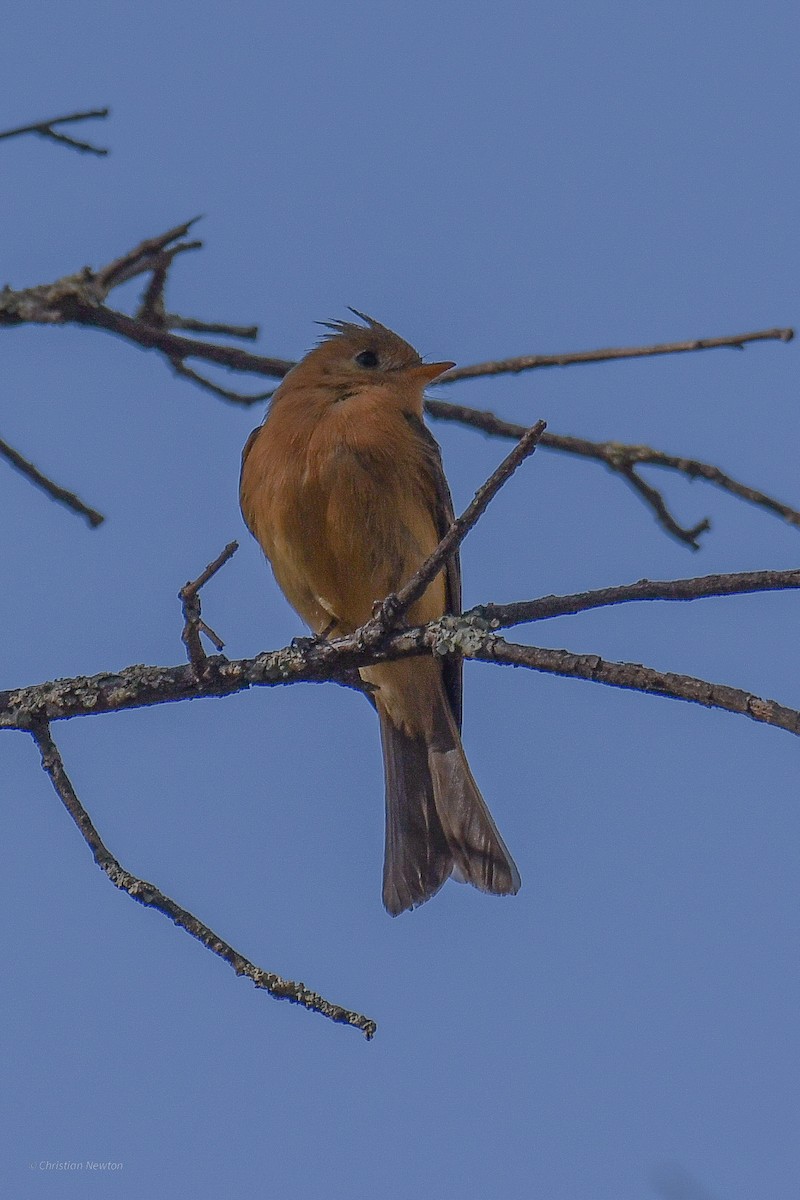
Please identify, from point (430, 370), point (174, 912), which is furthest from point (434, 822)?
point (174, 912)

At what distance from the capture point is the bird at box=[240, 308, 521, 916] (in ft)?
19.2

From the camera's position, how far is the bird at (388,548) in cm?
586

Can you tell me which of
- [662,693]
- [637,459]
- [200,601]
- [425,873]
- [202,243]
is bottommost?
[662,693]

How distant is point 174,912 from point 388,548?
8.63ft

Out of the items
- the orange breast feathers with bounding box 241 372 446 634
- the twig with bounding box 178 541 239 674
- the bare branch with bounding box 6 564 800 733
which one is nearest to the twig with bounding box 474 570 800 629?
the bare branch with bounding box 6 564 800 733

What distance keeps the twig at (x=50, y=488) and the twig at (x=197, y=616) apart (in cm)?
94

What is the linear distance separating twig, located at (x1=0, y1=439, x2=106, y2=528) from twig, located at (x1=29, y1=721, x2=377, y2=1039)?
103cm

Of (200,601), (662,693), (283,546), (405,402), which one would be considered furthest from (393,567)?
(662,693)

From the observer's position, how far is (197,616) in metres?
3.52

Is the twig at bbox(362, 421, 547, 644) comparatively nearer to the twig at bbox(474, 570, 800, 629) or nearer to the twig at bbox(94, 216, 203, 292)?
the twig at bbox(474, 570, 800, 629)

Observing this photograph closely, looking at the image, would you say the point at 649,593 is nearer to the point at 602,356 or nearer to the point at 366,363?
the point at 602,356

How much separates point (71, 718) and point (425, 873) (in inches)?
94.0

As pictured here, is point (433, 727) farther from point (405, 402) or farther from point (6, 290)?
point (6, 290)

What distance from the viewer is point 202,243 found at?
4227 mm
